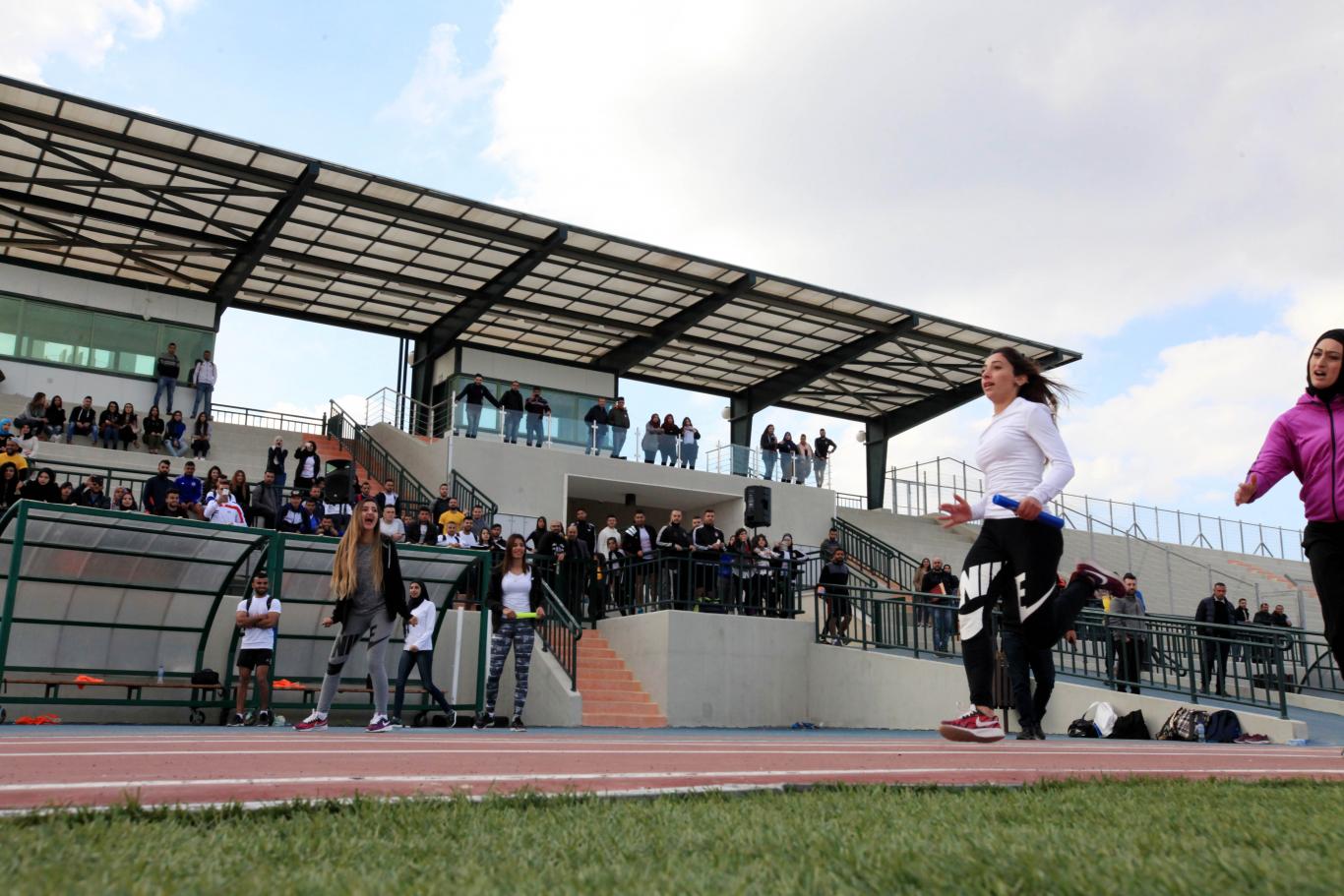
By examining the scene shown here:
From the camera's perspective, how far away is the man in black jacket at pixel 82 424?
2481cm

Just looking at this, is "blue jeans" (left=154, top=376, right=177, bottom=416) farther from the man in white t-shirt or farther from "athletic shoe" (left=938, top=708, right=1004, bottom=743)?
"athletic shoe" (left=938, top=708, right=1004, bottom=743)

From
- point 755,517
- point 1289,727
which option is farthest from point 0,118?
point 1289,727

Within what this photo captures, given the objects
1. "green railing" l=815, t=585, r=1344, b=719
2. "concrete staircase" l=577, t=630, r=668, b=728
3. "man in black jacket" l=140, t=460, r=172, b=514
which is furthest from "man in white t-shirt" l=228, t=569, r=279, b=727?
"green railing" l=815, t=585, r=1344, b=719

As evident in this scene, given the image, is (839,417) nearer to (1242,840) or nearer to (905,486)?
(905,486)

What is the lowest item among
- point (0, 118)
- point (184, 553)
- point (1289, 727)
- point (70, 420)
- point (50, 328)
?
point (1289, 727)

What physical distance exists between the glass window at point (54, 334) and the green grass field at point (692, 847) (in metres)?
29.8

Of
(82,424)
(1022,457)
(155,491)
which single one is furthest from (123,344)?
(1022,457)

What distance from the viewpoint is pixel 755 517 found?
22938 mm

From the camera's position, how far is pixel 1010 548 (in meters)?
6.06

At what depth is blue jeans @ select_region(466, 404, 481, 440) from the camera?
27.9 meters

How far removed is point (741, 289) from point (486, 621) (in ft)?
51.0

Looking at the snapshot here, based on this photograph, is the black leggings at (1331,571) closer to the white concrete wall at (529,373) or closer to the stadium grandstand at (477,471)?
the stadium grandstand at (477,471)

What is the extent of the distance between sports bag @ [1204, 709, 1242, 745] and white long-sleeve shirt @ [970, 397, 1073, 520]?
7.82 m

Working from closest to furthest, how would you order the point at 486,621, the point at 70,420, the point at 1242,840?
the point at 1242,840 → the point at 486,621 → the point at 70,420
